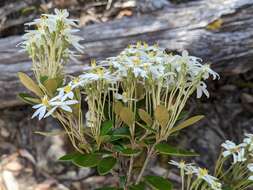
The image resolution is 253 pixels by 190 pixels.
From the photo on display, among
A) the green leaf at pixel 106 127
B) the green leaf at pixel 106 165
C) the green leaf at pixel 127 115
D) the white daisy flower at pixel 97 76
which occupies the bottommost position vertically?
the green leaf at pixel 106 165

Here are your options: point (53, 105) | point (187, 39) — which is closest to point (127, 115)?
point (53, 105)

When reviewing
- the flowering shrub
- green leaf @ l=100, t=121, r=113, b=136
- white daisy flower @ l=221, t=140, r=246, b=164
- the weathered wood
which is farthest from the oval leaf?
the weathered wood

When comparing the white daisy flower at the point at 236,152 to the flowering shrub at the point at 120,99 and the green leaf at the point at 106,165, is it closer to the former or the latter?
the flowering shrub at the point at 120,99

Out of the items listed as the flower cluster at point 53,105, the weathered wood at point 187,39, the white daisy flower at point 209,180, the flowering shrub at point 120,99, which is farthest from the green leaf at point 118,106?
the weathered wood at point 187,39

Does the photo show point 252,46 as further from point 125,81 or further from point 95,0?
point 125,81

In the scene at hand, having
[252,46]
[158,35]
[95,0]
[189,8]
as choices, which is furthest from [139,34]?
[95,0]

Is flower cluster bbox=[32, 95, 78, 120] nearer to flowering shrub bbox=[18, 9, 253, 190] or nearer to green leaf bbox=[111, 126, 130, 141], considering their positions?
flowering shrub bbox=[18, 9, 253, 190]

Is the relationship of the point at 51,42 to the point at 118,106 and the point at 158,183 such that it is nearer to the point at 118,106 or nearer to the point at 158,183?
the point at 118,106
